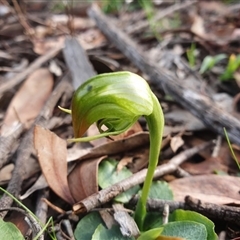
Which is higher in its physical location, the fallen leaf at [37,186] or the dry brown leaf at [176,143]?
the fallen leaf at [37,186]

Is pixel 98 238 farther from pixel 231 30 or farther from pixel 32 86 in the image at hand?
pixel 231 30

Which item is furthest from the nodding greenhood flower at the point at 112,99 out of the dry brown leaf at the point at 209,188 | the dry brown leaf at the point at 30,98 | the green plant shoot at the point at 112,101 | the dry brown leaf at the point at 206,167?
the dry brown leaf at the point at 30,98

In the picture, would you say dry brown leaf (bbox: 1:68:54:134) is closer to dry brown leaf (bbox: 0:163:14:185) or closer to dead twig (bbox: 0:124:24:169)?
dead twig (bbox: 0:124:24:169)

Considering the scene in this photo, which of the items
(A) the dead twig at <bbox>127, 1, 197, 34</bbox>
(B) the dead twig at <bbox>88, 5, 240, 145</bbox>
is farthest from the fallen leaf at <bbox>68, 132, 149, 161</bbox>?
(A) the dead twig at <bbox>127, 1, 197, 34</bbox>

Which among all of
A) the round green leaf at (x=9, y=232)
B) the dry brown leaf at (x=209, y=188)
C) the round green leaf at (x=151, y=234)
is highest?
the round green leaf at (x=9, y=232)

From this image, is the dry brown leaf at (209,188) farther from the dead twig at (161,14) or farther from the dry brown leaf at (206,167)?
the dead twig at (161,14)

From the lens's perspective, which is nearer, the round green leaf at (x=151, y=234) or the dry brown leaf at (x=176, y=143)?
the round green leaf at (x=151, y=234)

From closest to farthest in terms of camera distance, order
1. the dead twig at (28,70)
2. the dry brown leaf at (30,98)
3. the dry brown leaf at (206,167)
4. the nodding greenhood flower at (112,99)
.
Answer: the nodding greenhood flower at (112,99)
the dry brown leaf at (206,167)
the dry brown leaf at (30,98)
the dead twig at (28,70)

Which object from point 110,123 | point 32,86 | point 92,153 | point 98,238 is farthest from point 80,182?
point 32,86
